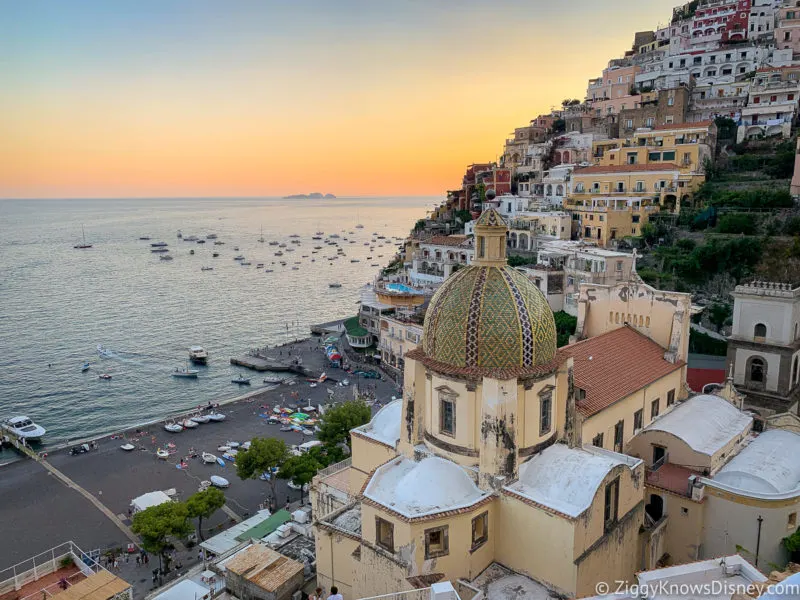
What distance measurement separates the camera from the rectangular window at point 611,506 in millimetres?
14773

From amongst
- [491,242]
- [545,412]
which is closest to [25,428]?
[491,242]

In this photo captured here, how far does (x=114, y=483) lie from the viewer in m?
33.2

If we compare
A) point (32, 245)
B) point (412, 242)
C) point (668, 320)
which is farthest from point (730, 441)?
point (32, 245)

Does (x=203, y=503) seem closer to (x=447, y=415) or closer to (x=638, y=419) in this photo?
(x=447, y=415)

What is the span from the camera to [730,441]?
19.3 metres

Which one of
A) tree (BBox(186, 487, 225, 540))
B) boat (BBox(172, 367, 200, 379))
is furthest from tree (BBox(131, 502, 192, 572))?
boat (BBox(172, 367, 200, 379))

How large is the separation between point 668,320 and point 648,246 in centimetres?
2786

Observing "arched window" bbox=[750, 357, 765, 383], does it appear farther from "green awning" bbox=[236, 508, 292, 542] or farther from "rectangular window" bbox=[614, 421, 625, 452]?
"green awning" bbox=[236, 508, 292, 542]

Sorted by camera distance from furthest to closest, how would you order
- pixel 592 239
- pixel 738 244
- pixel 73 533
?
1. pixel 592 239
2. pixel 738 244
3. pixel 73 533

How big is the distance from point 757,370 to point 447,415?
1911 centimetres

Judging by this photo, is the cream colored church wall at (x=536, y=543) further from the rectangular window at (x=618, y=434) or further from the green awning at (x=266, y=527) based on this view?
the green awning at (x=266, y=527)

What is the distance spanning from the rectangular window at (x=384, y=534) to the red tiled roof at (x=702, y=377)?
22172 mm

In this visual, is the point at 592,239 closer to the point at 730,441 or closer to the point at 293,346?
the point at 293,346

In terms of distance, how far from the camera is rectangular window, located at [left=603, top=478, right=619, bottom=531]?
14.8 meters
